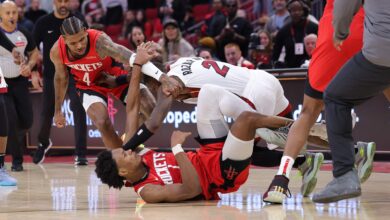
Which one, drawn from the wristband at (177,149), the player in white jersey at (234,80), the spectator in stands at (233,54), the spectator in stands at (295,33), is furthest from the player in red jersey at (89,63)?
the spectator in stands at (295,33)

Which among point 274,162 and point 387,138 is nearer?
point 274,162

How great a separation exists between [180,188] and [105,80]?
2571 mm

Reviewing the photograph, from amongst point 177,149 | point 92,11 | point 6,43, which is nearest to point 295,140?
point 177,149

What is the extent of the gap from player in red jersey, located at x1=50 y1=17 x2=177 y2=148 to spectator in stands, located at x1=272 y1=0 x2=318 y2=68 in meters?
3.76

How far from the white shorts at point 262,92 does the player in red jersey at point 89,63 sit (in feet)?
3.77

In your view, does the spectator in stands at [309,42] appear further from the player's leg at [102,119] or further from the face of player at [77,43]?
the face of player at [77,43]

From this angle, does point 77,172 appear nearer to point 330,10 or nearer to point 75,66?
point 75,66

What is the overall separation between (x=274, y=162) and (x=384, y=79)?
2461 mm

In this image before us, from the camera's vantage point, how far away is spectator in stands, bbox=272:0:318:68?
11375 millimetres

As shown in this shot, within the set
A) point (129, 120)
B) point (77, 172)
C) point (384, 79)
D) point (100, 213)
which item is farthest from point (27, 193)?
point (384, 79)

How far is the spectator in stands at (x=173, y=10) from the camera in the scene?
Answer: 1517cm

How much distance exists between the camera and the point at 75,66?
7.90m

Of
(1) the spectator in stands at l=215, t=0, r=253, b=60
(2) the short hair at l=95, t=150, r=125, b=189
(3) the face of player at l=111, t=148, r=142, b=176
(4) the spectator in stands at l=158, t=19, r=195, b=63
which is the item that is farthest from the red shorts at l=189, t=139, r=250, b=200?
(1) the spectator in stands at l=215, t=0, r=253, b=60

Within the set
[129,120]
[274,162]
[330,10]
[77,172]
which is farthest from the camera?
[77,172]
